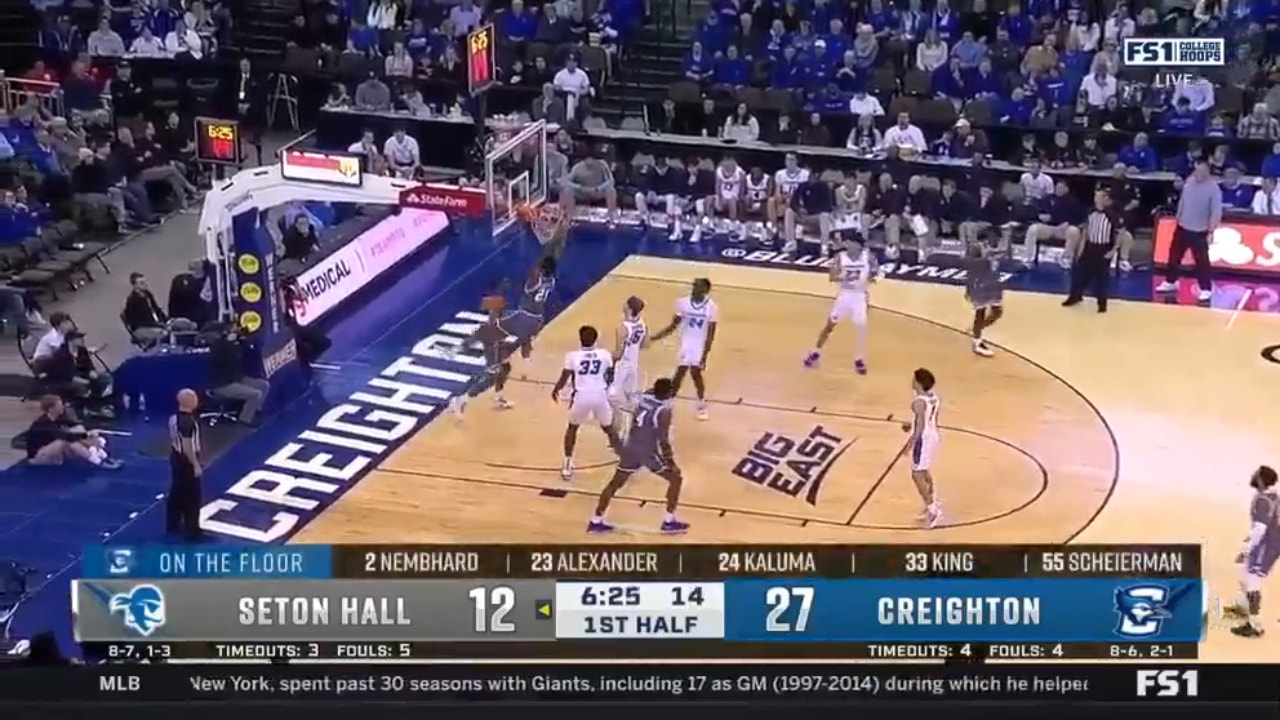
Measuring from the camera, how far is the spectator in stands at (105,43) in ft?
82.9

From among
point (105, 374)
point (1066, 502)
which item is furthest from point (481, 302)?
point (1066, 502)

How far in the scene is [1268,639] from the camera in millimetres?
13039

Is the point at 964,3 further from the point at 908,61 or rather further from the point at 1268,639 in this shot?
the point at 1268,639

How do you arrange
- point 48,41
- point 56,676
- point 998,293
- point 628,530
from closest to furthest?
1. point 56,676
2. point 628,530
3. point 998,293
4. point 48,41

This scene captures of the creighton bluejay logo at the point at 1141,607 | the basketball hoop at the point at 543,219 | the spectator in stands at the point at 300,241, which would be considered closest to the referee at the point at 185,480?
the spectator in stands at the point at 300,241

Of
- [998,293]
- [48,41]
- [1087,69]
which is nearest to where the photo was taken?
[998,293]

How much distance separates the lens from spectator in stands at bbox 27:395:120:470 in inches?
659

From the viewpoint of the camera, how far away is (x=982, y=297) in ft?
63.1

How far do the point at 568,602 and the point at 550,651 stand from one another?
0.27m

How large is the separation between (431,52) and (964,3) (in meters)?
6.22

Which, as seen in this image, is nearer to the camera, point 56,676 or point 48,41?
point 56,676

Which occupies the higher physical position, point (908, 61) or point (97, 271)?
point (908, 61)

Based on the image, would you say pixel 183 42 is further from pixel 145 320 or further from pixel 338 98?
pixel 145 320

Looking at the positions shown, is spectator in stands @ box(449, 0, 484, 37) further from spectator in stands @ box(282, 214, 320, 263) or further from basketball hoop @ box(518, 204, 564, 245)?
spectator in stands @ box(282, 214, 320, 263)
